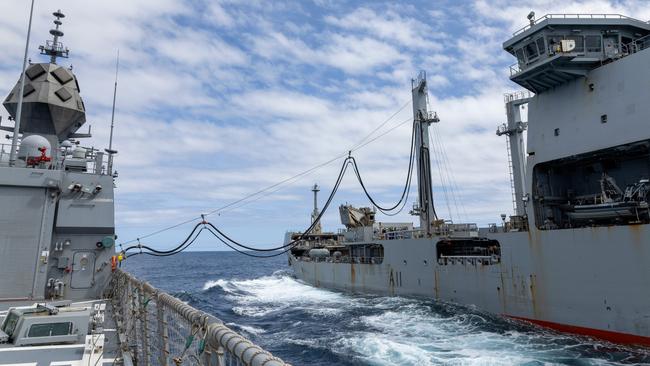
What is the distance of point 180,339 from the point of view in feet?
14.3

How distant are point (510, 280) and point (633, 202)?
6589 mm

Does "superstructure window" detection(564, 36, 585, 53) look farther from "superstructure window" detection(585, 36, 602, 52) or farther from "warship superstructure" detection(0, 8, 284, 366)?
"warship superstructure" detection(0, 8, 284, 366)

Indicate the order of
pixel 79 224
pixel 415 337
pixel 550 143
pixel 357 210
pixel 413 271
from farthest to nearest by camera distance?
pixel 357 210, pixel 413 271, pixel 550 143, pixel 415 337, pixel 79 224

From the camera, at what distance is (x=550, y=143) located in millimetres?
19484

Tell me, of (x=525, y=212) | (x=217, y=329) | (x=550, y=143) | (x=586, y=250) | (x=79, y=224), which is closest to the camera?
(x=217, y=329)

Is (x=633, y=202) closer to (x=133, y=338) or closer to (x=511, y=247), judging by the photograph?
(x=511, y=247)

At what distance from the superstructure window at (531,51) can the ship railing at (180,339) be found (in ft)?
67.5

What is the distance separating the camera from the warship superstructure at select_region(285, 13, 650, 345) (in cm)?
1517

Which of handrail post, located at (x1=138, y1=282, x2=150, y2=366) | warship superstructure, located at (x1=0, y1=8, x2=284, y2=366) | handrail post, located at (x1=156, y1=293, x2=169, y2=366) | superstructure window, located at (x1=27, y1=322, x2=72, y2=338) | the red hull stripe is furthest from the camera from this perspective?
the red hull stripe

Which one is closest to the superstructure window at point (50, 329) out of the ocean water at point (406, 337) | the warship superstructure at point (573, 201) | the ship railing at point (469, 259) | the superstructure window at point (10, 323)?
the superstructure window at point (10, 323)

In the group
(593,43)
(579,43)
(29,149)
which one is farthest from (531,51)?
(29,149)

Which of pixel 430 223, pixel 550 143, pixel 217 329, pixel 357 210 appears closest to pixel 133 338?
pixel 217 329

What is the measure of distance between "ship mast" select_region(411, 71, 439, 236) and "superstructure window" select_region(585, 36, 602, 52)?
12.1 meters

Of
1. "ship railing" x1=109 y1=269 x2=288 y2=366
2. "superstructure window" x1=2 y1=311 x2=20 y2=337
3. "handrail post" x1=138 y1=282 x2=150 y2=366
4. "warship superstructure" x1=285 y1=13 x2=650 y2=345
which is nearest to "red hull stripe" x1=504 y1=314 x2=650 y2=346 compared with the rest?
"warship superstructure" x1=285 y1=13 x2=650 y2=345
